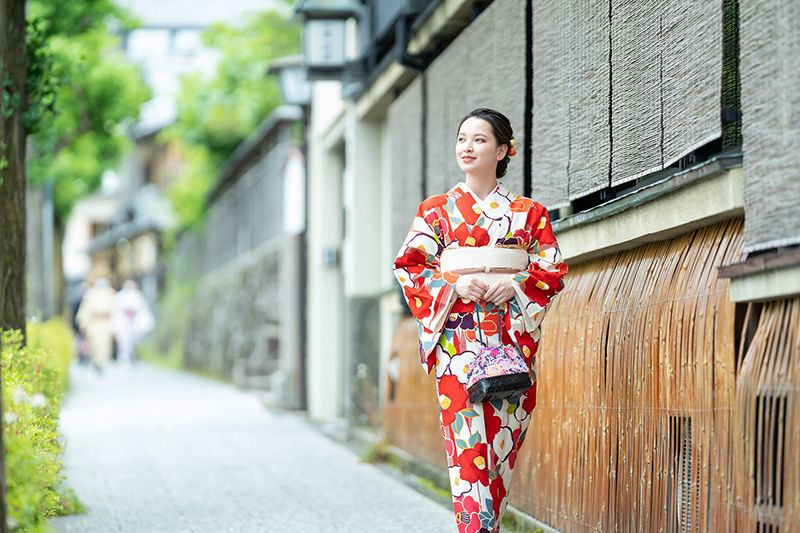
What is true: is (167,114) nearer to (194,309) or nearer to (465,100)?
(194,309)

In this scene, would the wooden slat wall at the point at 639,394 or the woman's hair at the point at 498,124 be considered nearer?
the wooden slat wall at the point at 639,394

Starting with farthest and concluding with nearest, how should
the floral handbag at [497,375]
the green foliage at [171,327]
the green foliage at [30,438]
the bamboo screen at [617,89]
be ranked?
the green foliage at [171,327] → the floral handbag at [497,375] → the bamboo screen at [617,89] → the green foliage at [30,438]

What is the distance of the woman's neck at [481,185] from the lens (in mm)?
5961

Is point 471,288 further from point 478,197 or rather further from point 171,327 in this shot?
point 171,327

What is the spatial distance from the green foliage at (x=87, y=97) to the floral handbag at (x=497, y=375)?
11.2 meters

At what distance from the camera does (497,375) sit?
5664mm

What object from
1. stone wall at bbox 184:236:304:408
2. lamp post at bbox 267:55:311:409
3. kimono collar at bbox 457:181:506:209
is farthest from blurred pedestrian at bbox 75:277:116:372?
kimono collar at bbox 457:181:506:209

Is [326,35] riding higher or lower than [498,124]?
higher

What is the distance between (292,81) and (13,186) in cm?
875

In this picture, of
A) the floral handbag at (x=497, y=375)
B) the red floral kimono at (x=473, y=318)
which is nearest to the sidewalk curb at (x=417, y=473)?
the red floral kimono at (x=473, y=318)

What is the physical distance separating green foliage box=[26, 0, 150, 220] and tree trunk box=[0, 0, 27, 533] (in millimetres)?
7562

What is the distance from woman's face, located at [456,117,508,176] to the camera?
234 inches

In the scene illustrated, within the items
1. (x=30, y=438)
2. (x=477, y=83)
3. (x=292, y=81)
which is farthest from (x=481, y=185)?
(x=292, y=81)

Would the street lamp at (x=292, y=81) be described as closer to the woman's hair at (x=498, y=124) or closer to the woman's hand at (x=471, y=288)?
the woman's hair at (x=498, y=124)
